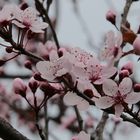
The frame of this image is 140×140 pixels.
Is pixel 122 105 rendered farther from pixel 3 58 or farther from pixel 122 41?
pixel 3 58

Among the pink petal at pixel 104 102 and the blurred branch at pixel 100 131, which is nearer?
the pink petal at pixel 104 102

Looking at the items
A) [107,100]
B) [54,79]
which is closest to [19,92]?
[54,79]

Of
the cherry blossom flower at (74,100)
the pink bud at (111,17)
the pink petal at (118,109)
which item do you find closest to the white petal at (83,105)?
the cherry blossom flower at (74,100)

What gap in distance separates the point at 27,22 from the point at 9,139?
0.42 m

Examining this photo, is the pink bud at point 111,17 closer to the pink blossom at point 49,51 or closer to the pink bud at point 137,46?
the pink blossom at point 49,51

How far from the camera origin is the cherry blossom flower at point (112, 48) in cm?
142

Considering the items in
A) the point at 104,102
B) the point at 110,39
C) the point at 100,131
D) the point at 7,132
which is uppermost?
the point at 110,39

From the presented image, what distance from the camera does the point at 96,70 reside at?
4.69ft

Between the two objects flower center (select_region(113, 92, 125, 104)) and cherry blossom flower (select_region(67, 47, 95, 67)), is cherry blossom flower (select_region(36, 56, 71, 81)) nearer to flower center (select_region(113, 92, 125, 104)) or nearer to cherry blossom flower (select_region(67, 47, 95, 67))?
cherry blossom flower (select_region(67, 47, 95, 67))

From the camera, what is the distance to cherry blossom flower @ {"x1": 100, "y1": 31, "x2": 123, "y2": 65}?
1.42m

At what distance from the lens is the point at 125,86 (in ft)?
4.66

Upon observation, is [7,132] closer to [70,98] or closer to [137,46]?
[70,98]

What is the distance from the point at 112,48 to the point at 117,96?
0.54ft

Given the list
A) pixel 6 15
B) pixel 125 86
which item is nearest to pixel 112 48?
pixel 125 86
